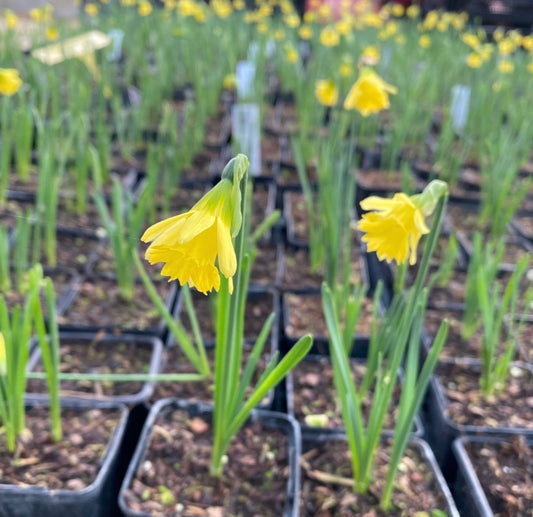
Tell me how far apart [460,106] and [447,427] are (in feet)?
7.04

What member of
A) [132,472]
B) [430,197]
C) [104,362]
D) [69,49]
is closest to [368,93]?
[430,197]

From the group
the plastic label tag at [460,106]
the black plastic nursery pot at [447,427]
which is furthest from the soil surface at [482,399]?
the plastic label tag at [460,106]

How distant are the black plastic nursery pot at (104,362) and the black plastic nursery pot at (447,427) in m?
0.74

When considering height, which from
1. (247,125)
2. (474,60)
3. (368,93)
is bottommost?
(247,125)

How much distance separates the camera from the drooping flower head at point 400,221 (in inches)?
34.1

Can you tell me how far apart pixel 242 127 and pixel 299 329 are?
936 mm

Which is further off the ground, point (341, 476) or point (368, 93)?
point (368, 93)

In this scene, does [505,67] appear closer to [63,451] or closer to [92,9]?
[92,9]

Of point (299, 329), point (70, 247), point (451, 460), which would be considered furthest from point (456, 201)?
point (70, 247)

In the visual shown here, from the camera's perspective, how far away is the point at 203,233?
647 mm

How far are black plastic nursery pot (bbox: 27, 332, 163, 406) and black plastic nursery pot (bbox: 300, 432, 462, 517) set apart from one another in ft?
1.40

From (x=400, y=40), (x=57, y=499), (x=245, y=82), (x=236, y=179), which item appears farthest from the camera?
(x=400, y=40)

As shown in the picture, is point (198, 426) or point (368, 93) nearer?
point (198, 426)

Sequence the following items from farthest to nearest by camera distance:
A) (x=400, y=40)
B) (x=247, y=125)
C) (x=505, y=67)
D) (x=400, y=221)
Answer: (x=400, y=40) → (x=505, y=67) → (x=247, y=125) → (x=400, y=221)
